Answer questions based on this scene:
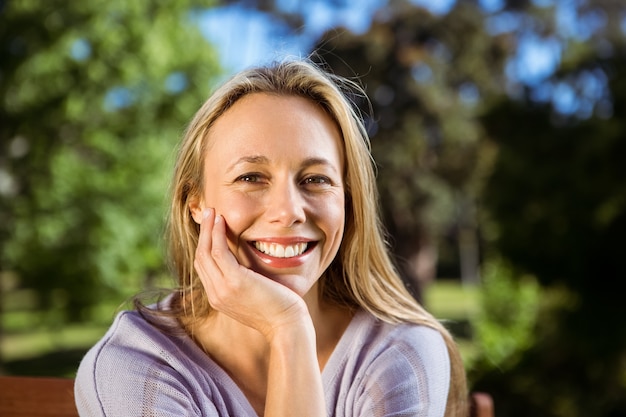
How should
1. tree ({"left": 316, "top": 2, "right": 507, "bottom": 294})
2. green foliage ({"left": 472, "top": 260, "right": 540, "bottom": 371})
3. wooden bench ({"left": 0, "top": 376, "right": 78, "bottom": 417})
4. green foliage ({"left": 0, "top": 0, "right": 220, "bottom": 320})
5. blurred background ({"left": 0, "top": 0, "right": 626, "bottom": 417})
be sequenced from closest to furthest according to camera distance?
wooden bench ({"left": 0, "top": 376, "right": 78, "bottom": 417})
blurred background ({"left": 0, "top": 0, "right": 626, "bottom": 417})
green foliage ({"left": 0, "top": 0, "right": 220, "bottom": 320})
green foliage ({"left": 472, "top": 260, "right": 540, "bottom": 371})
tree ({"left": 316, "top": 2, "right": 507, "bottom": 294})

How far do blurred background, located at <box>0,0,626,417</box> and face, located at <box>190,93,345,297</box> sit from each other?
5041 mm

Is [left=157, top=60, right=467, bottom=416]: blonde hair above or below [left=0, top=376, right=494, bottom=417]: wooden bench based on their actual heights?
above

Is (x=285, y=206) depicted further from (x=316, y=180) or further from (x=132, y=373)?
(x=132, y=373)

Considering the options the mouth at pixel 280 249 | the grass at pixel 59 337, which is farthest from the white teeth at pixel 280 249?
the grass at pixel 59 337

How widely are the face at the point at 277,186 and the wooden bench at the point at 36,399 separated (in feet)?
1.94

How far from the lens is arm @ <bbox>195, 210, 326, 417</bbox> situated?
1228mm

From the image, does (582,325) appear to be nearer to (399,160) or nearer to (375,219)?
(399,160)

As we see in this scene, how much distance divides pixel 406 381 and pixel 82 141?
10824mm

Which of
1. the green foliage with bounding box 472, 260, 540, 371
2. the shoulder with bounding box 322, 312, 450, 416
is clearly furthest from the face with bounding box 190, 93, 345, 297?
the green foliage with bounding box 472, 260, 540, 371

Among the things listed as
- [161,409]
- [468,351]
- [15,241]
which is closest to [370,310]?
[161,409]

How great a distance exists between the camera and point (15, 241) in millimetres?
10852

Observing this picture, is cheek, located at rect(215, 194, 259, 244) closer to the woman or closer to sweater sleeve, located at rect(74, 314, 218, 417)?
the woman

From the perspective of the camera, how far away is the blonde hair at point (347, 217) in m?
1.38

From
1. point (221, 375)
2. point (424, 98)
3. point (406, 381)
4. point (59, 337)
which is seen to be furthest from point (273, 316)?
point (59, 337)
